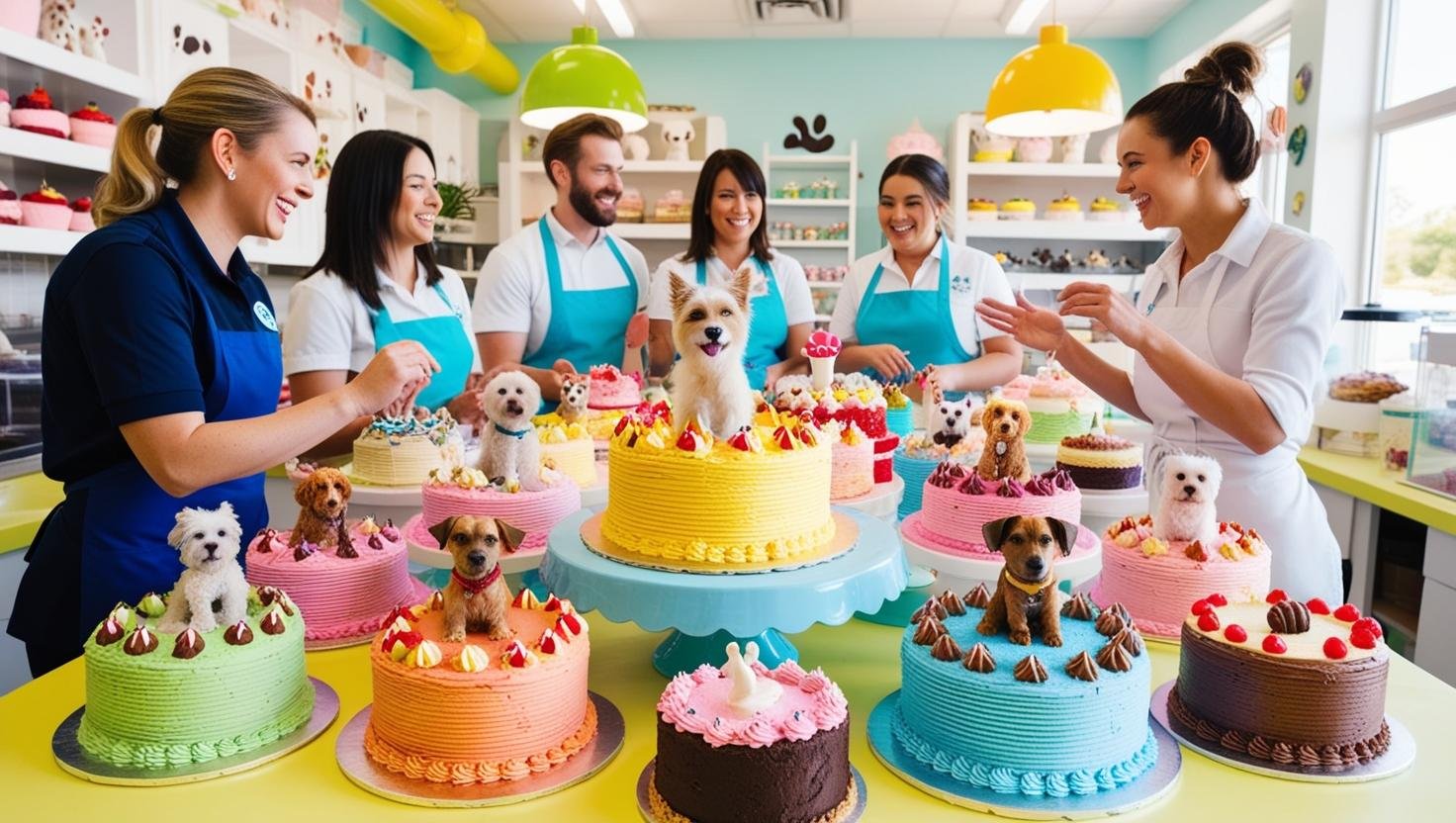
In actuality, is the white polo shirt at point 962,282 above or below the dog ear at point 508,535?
above

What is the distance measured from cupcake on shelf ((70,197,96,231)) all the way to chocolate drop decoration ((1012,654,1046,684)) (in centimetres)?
407

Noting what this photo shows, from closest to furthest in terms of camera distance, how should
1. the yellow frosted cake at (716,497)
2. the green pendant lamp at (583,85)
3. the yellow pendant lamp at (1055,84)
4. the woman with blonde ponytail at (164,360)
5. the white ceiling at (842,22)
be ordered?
the woman with blonde ponytail at (164,360) → the yellow frosted cake at (716,497) → the yellow pendant lamp at (1055,84) → the green pendant lamp at (583,85) → the white ceiling at (842,22)

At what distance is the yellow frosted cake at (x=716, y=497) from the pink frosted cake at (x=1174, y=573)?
0.68m

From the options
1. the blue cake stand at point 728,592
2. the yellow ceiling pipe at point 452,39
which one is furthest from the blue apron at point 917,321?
the yellow ceiling pipe at point 452,39

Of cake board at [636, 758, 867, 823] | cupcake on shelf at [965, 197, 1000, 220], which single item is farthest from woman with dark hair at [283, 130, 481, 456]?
cupcake on shelf at [965, 197, 1000, 220]

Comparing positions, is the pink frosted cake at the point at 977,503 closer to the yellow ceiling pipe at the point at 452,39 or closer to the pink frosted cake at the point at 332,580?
the pink frosted cake at the point at 332,580

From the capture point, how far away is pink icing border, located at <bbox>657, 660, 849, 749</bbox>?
4.32 ft

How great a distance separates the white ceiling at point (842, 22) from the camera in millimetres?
7477

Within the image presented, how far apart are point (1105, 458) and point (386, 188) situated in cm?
243

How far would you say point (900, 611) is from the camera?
7.23 ft

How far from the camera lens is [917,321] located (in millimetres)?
4148

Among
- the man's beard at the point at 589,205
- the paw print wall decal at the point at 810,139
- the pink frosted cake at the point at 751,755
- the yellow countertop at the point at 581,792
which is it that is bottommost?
the yellow countertop at the point at 581,792

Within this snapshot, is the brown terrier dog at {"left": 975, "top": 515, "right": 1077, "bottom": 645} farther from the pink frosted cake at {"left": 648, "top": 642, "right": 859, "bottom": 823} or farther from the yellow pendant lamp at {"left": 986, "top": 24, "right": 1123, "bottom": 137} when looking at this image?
the yellow pendant lamp at {"left": 986, "top": 24, "right": 1123, "bottom": 137}

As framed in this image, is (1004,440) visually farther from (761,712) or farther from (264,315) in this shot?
(264,315)
